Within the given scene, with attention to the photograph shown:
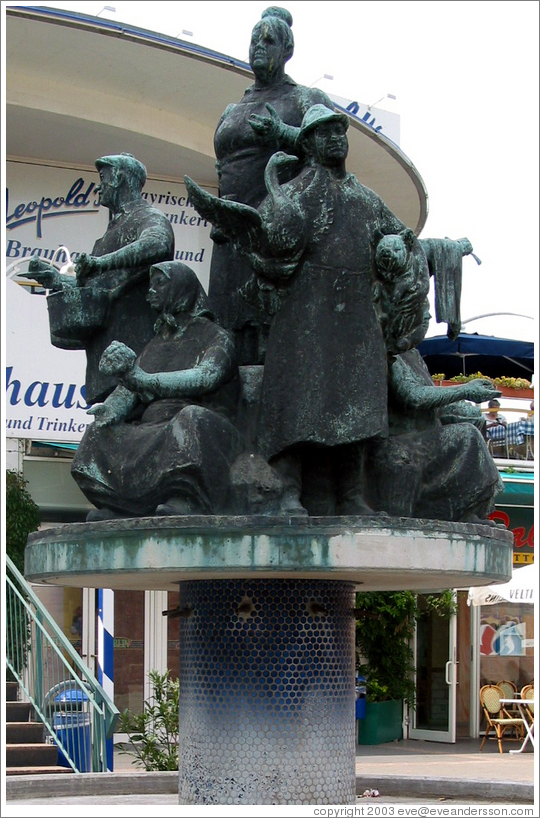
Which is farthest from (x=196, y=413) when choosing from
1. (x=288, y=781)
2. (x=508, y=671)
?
(x=508, y=671)

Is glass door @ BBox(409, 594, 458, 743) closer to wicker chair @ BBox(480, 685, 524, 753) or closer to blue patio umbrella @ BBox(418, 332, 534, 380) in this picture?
wicker chair @ BBox(480, 685, 524, 753)

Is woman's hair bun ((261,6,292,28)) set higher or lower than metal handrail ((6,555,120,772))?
higher

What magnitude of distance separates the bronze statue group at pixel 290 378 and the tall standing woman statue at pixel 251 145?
0.58ft

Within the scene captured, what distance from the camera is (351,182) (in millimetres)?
5973

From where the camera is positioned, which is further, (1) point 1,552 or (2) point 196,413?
(1) point 1,552

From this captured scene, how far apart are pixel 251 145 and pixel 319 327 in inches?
53.6

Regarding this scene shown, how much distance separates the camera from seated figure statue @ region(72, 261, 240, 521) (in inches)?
220

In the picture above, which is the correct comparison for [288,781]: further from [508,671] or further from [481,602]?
[508,671]

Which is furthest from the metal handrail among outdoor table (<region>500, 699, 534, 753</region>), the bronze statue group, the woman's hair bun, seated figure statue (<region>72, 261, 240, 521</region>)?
outdoor table (<region>500, 699, 534, 753</region>)

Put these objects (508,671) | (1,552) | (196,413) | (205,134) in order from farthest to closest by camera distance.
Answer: (508,671) < (205,134) < (1,552) < (196,413)

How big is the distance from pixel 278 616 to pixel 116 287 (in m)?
1.79

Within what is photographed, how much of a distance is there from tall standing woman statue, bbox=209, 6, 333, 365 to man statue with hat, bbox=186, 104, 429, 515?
580 millimetres

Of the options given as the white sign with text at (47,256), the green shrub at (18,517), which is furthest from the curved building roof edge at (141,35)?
the green shrub at (18,517)

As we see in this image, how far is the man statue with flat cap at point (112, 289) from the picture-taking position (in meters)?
6.37
